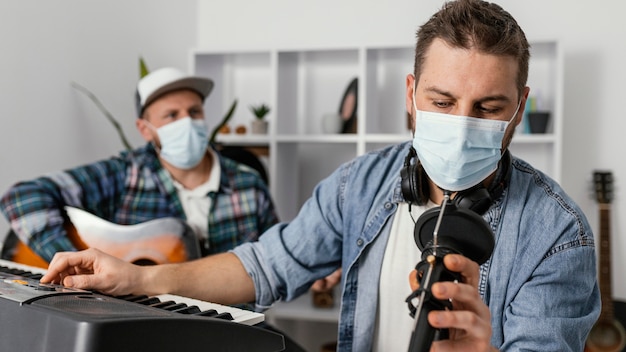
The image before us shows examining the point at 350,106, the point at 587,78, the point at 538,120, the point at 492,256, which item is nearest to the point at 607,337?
the point at 538,120

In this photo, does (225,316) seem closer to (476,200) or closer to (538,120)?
(476,200)

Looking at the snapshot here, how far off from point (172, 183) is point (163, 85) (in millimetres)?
341

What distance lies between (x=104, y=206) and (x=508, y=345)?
1557 mm

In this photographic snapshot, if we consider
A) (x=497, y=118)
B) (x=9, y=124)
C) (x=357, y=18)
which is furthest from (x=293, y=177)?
(x=497, y=118)

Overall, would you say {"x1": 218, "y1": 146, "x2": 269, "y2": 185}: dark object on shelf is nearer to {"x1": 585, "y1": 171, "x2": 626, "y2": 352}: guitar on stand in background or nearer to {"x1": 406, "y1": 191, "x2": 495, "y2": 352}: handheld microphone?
{"x1": 585, "y1": 171, "x2": 626, "y2": 352}: guitar on stand in background

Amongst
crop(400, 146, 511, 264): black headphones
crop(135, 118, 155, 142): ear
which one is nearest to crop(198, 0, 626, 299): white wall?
crop(135, 118, 155, 142): ear

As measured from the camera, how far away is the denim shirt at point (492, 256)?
1.10 meters

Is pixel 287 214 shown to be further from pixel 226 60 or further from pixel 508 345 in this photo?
pixel 508 345

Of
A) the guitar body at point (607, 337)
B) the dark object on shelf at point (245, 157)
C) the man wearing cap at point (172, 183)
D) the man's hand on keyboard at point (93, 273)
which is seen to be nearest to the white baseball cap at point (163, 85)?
the man wearing cap at point (172, 183)

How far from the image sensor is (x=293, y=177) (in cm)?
327

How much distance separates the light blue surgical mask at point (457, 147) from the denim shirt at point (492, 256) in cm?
9

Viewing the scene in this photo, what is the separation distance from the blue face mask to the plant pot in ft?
2.30

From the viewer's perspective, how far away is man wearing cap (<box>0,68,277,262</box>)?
2.23 m

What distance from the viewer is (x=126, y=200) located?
7.56ft
